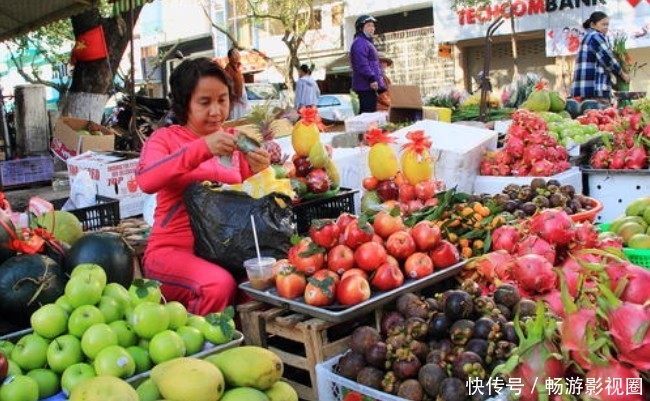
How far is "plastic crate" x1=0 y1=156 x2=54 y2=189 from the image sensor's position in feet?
30.1

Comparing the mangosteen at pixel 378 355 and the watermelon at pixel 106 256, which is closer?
the mangosteen at pixel 378 355

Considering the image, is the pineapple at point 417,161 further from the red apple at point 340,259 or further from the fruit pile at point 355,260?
the red apple at point 340,259

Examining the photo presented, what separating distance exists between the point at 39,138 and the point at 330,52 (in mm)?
13847

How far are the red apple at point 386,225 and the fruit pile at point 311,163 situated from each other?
1082 mm

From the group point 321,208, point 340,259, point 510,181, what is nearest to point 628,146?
point 510,181

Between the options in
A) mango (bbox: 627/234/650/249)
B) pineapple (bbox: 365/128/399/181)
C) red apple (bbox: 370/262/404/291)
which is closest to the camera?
red apple (bbox: 370/262/404/291)

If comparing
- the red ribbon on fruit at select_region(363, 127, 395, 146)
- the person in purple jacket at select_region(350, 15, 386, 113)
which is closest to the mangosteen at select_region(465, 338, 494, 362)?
the red ribbon on fruit at select_region(363, 127, 395, 146)

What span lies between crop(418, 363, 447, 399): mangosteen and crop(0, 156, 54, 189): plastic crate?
8.45 m

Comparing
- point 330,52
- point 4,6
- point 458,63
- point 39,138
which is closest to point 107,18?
point 39,138

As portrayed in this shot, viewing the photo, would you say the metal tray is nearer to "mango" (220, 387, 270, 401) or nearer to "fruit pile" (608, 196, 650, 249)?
"mango" (220, 387, 270, 401)

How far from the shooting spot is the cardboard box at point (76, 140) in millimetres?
7273

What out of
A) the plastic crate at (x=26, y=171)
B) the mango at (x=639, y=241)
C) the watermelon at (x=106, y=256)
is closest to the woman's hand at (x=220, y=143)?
the watermelon at (x=106, y=256)

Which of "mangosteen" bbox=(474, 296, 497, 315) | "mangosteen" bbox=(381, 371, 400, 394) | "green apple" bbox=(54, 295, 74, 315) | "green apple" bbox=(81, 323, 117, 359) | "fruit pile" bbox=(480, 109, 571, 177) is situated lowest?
"mangosteen" bbox=(381, 371, 400, 394)

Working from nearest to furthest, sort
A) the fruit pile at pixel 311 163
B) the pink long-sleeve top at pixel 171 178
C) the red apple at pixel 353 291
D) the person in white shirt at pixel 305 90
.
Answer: the red apple at pixel 353 291, the pink long-sleeve top at pixel 171 178, the fruit pile at pixel 311 163, the person in white shirt at pixel 305 90
